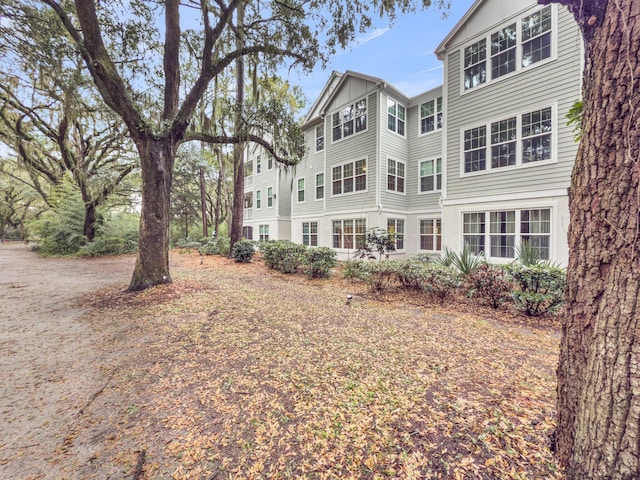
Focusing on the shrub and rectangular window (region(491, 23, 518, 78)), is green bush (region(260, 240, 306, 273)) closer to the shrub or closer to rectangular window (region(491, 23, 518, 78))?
the shrub

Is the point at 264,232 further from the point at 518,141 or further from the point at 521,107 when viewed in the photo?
the point at 521,107

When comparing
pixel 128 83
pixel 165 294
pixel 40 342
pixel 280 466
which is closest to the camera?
pixel 280 466

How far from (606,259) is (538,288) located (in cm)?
465

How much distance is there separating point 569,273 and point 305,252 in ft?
24.8

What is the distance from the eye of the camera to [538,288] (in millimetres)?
5039

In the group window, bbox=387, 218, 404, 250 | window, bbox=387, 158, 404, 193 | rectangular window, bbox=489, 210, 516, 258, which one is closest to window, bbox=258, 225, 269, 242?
window, bbox=387, 218, 404, 250

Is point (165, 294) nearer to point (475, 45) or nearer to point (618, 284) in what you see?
point (618, 284)

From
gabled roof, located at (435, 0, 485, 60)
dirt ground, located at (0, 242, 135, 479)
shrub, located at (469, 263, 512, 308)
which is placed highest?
gabled roof, located at (435, 0, 485, 60)

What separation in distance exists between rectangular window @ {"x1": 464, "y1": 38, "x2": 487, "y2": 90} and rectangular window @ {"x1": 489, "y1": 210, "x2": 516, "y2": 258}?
4.64 meters

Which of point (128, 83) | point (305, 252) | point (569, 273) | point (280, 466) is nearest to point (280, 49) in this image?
point (128, 83)

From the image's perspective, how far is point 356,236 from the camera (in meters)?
12.6

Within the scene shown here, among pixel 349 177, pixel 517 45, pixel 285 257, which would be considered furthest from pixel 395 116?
pixel 285 257

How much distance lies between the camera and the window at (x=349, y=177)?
12.3m

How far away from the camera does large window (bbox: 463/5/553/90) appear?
296 inches
